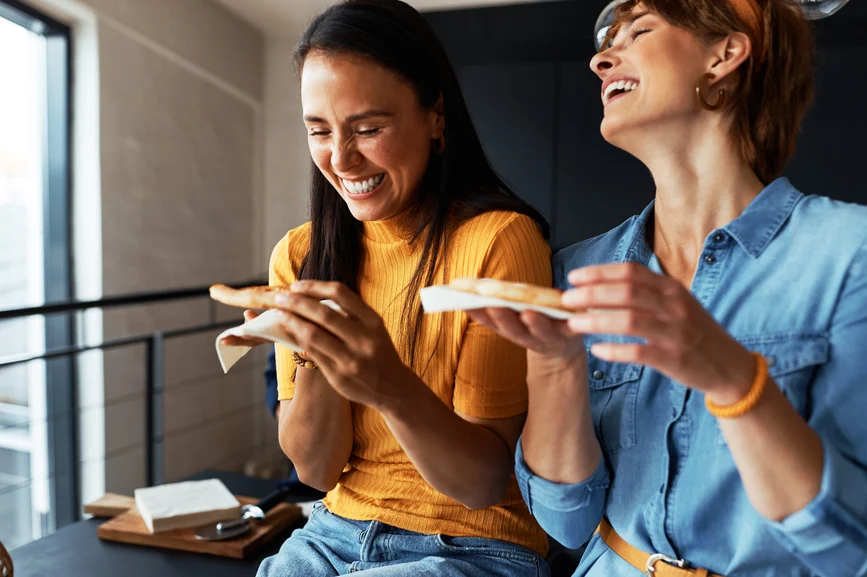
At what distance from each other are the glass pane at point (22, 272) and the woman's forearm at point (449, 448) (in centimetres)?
273

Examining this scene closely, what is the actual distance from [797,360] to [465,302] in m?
0.47

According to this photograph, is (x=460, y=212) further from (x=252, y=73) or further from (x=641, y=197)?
(x=252, y=73)

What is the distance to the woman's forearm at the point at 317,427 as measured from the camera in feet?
4.01

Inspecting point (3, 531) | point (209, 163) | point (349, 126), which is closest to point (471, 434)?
point (349, 126)

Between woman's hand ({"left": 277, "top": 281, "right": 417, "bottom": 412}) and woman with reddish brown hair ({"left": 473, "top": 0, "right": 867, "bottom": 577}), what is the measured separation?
15 cm

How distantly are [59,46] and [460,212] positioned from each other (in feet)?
9.53

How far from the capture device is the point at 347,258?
136 centimetres

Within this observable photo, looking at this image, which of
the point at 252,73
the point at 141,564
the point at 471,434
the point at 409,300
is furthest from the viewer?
the point at 252,73

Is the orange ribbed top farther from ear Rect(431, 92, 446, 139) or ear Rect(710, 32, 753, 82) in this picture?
ear Rect(710, 32, 753, 82)

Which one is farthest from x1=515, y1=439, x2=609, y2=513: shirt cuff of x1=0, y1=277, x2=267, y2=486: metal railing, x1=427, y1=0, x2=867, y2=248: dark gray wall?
x1=427, y1=0, x2=867, y2=248: dark gray wall

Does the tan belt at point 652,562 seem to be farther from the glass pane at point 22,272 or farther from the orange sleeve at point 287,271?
the glass pane at point 22,272

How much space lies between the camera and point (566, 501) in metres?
1.05

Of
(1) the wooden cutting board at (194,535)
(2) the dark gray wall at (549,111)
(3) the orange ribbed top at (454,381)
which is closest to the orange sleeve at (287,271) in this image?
(3) the orange ribbed top at (454,381)

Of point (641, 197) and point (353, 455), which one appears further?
point (641, 197)
